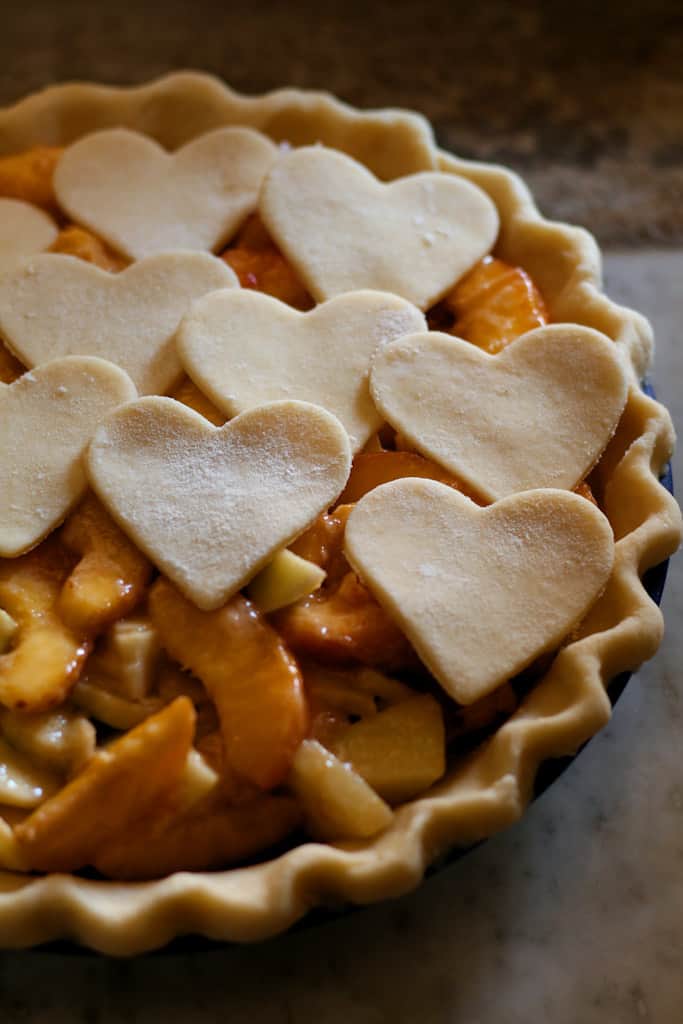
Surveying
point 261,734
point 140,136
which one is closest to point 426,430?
point 261,734

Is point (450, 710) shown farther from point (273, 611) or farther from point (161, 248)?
point (161, 248)

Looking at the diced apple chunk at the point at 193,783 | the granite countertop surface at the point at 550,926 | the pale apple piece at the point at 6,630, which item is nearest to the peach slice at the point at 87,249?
the pale apple piece at the point at 6,630

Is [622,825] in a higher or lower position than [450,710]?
lower

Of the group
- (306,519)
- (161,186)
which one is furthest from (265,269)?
(306,519)

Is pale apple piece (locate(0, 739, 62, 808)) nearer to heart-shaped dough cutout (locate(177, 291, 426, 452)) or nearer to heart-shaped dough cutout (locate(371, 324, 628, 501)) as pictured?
heart-shaped dough cutout (locate(177, 291, 426, 452))

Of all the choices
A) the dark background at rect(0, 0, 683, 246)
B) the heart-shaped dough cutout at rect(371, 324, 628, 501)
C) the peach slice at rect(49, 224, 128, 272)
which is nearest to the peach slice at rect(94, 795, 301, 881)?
the heart-shaped dough cutout at rect(371, 324, 628, 501)

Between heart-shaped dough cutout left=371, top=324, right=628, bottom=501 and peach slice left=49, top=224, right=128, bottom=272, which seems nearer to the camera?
heart-shaped dough cutout left=371, top=324, right=628, bottom=501

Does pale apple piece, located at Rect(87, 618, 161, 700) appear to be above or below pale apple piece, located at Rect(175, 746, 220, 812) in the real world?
above
